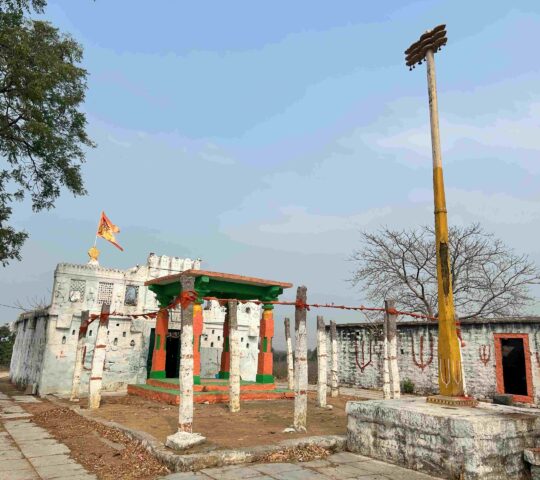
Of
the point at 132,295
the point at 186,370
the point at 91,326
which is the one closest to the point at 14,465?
the point at 186,370

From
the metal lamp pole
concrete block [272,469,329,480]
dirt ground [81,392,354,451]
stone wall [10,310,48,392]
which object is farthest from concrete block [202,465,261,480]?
stone wall [10,310,48,392]

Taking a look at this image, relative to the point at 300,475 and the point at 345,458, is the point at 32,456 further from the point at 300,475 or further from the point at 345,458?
the point at 345,458

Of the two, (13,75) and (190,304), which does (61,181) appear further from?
(190,304)

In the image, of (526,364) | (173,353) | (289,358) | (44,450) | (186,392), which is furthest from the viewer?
(173,353)

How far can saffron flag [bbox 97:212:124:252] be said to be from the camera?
20438mm

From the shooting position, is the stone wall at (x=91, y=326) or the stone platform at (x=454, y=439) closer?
the stone platform at (x=454, y=439)

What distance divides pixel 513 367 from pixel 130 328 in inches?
647

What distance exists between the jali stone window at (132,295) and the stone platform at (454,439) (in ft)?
51.1

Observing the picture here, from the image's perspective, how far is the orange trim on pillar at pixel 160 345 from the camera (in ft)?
53.5

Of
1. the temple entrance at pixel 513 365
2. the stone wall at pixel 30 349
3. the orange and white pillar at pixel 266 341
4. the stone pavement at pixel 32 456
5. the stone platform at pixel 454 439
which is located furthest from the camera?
the stone wall at pixel 30 349

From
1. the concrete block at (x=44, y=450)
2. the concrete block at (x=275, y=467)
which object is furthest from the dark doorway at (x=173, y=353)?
the concrete block at (x=275, y=467)

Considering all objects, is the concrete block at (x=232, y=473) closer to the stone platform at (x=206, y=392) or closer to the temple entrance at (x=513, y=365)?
the stone platform at (x=206, y=392)

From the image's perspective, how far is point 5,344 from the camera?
39062 mm

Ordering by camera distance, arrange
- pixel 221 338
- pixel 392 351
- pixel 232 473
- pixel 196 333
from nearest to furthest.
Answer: pixel 232 473
pixel 392 351
pixel 196 333
pixel 221 338
